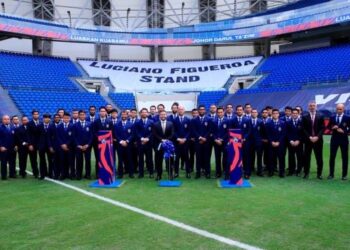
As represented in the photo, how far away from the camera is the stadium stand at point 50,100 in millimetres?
24572

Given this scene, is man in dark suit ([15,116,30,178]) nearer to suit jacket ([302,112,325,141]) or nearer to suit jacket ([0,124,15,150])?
suit jacket ([0,124,15,150])

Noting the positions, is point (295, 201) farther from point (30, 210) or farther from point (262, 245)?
point (30, 210)

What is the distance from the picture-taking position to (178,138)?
948 centimetres

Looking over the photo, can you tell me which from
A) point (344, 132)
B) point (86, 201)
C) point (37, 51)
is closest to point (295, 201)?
point (344, 132)

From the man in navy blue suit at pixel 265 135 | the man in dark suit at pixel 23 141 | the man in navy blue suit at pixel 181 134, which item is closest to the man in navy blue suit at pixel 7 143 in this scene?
the man in dark suit at pixel 23 141

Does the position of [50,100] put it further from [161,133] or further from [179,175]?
[161,133]

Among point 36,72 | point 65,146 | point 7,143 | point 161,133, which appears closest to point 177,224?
point 161,133

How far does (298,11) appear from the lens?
98.6 ft

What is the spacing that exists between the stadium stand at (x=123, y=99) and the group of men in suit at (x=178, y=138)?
1887 centimetres

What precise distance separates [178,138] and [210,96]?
20.8m

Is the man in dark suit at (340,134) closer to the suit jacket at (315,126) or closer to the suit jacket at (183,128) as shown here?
the suit jacket at (315,126)

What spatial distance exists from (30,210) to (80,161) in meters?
3.33

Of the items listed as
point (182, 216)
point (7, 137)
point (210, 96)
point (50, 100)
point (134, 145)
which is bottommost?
point (182, 216)

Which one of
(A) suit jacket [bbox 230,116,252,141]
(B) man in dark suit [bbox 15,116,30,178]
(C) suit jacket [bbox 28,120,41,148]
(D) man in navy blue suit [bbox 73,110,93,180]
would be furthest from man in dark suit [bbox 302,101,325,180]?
(B) man in dark suit [bbox 15,116,30,178]
